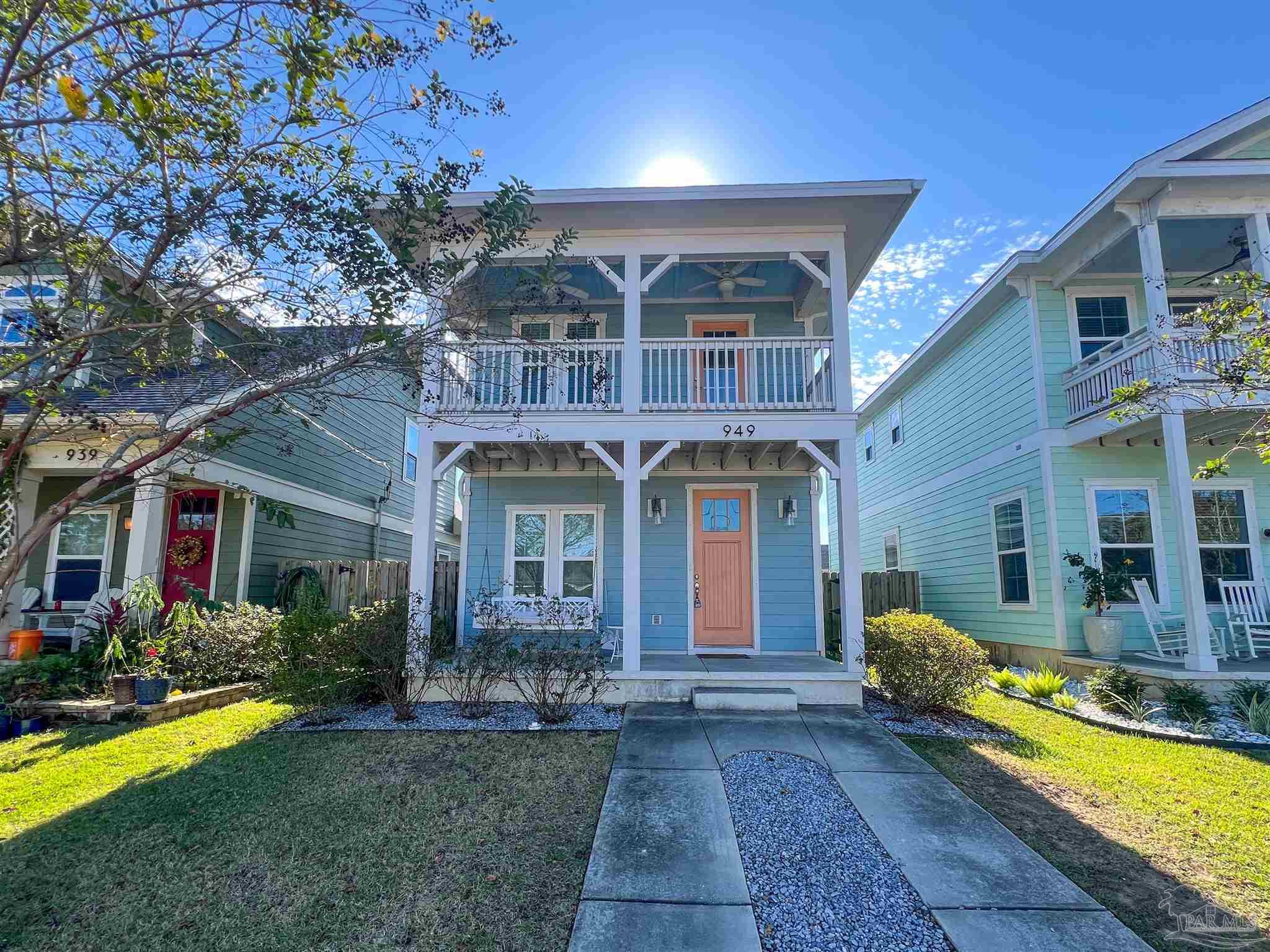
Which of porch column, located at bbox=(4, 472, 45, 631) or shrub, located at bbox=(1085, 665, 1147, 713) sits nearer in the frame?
shrub, located at bbox=(1085, 665, 1147, 713)

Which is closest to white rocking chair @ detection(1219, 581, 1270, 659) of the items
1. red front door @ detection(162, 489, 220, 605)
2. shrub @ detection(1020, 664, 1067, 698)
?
shrub @ detection(1020, 664, 1067, 698)

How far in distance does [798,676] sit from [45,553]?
10.8 m

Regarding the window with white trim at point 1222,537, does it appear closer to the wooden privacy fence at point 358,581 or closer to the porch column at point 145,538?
the wooden privacy fence at point 358,581

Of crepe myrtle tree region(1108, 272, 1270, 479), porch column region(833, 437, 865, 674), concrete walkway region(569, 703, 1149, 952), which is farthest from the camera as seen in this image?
porch column region(833, 437, 865, 674)

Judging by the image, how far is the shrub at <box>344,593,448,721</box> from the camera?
22.2ft

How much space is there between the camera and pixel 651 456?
873cm

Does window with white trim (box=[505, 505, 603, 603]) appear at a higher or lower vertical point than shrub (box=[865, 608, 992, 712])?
higher

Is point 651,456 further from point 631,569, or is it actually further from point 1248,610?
point 1248,610

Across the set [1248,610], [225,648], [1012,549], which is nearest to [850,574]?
[1012,549]

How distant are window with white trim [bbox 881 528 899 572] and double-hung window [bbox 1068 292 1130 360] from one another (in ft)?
21.3

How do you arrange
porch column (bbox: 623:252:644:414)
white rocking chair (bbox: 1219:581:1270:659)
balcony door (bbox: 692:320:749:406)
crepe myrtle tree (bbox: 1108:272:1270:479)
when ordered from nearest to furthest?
1. crepe myrtle tree (bbox: 1108:272:1270:479)
2. porch column (bbox: 623:252:644:414)
3. balcony door (bbox: 692:320:749:406)
4. white rocking chair (bbox: 1219:581:1270:659)

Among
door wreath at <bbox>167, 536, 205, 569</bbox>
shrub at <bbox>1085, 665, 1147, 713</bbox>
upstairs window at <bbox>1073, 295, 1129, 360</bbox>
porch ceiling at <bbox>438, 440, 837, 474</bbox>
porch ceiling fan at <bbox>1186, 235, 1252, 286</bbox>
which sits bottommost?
shrub at <bbox>1085, 665, 1147, 713</bbox>

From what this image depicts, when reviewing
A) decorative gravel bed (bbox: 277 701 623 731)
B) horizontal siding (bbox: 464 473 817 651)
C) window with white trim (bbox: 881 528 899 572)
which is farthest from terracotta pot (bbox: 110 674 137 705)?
window with white trim (bbox: 881 528 899 572)

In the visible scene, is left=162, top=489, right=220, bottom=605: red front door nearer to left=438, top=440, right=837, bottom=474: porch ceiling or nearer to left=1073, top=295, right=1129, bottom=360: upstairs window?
left=438, top=440, right=837, bottom=474: porch ceiling
